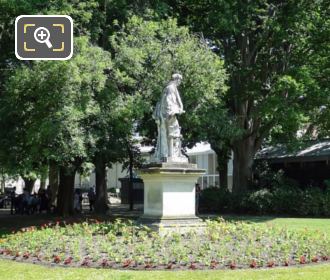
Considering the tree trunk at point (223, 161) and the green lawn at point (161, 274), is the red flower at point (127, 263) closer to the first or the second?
the green lawn at point (161, 274)

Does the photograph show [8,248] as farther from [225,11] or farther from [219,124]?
[225,11]

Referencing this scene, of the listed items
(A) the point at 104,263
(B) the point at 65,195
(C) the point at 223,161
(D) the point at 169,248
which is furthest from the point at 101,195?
(A) the point at 104,263

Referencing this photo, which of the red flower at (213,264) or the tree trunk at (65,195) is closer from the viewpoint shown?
the red flower at (213,264)

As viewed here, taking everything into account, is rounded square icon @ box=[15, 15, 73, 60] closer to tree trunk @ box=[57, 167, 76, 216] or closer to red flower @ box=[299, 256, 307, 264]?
red flower @ box=[299, 256, 307, 264]

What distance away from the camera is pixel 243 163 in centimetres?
3103

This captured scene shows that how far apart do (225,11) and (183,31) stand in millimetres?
4307

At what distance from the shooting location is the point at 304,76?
995 inches

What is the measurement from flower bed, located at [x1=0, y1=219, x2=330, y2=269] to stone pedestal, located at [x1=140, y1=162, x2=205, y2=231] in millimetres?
604

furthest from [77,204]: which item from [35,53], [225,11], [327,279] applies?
[35,53]

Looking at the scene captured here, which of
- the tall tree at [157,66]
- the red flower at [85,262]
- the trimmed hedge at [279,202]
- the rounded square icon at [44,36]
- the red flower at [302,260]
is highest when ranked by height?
the tall tree at [157,66]

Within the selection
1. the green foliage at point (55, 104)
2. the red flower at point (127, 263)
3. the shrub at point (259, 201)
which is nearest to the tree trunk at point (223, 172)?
the shrub at point (259, 201)

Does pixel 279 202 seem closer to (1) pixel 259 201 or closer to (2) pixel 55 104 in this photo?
(1) pixel 259 201

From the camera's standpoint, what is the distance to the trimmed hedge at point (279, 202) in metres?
28.0

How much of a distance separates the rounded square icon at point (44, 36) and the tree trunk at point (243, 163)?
26222 mm
